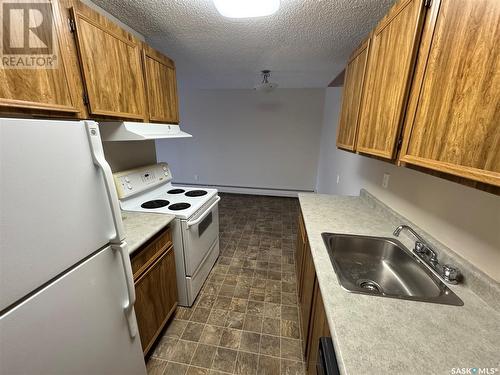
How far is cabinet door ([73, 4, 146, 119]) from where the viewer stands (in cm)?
119

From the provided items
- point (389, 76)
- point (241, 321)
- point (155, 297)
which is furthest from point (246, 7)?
point (241, 321)

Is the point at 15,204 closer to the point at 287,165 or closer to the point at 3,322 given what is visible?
the point at 3,322

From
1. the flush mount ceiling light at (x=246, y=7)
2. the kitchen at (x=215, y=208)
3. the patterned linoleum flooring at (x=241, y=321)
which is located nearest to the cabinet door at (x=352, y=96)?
the kitchen at (x=215, y=208)

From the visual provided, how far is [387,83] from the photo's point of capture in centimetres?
112

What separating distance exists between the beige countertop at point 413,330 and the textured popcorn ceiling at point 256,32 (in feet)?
5.74

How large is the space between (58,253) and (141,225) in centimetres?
77

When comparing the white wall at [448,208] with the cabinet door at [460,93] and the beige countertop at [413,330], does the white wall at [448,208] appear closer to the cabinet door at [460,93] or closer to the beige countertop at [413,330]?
the beige countertop at [413,330]

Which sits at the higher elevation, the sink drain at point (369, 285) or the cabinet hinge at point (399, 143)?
the cabinet hinge at point (399, 143)

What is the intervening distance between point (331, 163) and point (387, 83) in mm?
2525

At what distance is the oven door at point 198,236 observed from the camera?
5.70ft

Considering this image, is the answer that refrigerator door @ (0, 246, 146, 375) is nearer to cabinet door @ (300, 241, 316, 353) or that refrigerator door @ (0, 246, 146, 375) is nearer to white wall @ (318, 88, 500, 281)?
cabinet door @ (300, 241, 316, 353)

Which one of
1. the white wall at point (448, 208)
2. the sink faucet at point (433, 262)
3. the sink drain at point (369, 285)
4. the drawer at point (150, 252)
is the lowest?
the sink drain at point (369, 285)

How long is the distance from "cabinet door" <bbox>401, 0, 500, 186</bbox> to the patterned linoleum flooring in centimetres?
154

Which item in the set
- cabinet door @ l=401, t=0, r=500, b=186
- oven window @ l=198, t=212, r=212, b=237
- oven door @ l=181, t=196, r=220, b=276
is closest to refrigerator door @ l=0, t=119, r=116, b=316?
oven door @ l=181, t=196, r=220, b=276
